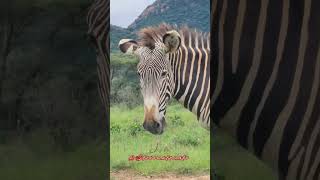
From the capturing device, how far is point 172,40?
10.1 feet

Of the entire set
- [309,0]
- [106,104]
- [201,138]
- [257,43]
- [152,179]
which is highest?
[309,0]

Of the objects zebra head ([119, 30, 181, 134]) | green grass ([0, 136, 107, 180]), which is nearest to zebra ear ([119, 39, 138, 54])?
zebra head ([119, 30, 181, 134])

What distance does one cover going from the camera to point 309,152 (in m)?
1.64

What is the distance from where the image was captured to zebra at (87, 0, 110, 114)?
286 centimetres

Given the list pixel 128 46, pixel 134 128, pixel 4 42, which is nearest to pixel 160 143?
pixel 134 128

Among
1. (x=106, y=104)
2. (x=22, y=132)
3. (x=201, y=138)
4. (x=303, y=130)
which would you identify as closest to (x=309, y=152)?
(x=303, y=130)

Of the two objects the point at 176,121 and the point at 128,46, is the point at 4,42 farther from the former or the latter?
the point at 176,121

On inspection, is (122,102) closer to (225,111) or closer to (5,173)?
(5,173)

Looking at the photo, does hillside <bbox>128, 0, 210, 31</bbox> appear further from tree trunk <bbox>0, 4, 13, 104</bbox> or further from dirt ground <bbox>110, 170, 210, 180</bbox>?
dirt ground <bbox>110, 170, 210, 180</bbox>

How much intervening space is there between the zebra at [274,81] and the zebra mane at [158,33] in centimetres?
132

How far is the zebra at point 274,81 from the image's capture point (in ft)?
5.16

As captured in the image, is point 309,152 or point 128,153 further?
point 128,153

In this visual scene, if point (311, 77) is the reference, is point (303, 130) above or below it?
below

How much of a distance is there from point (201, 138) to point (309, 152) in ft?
4.61
